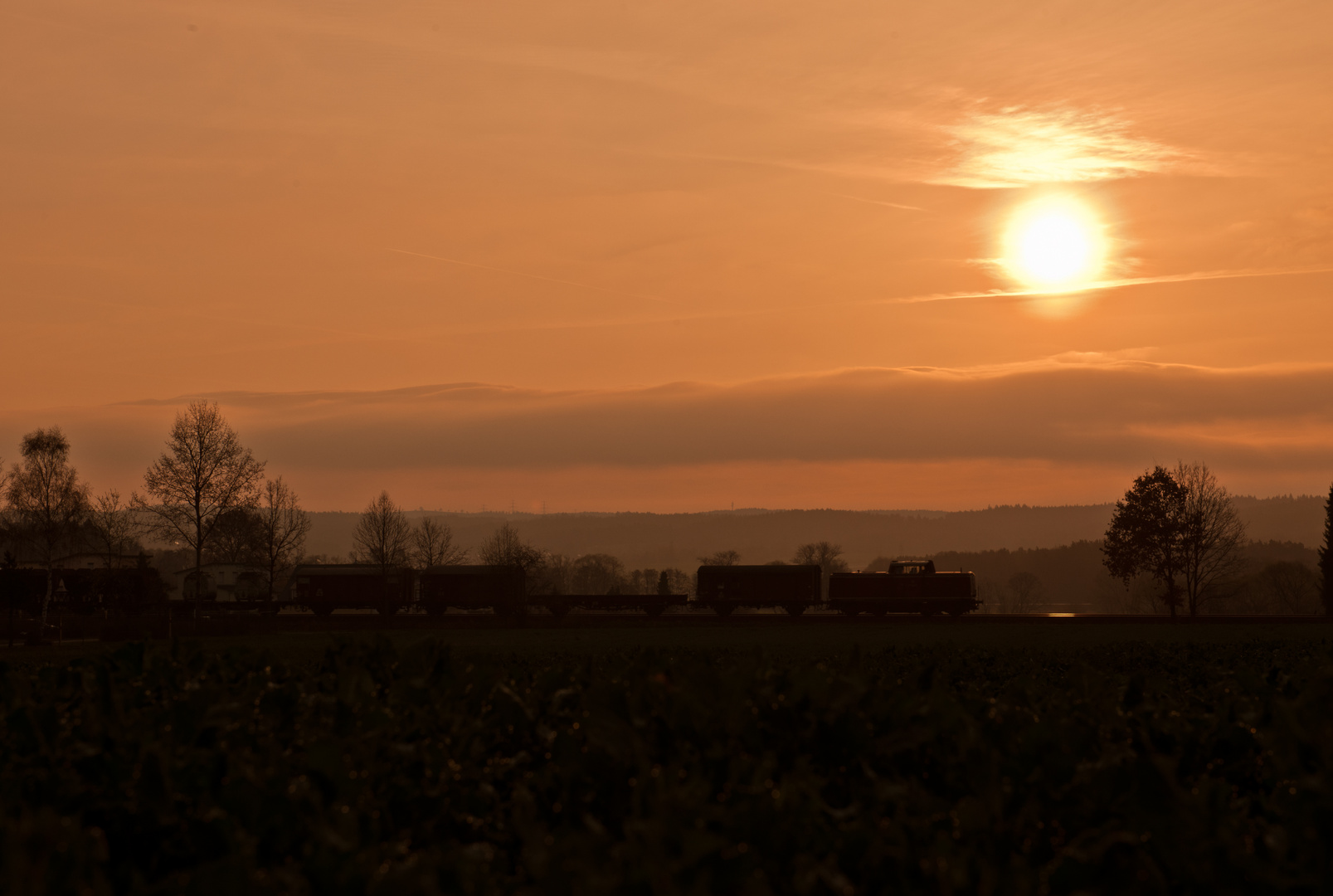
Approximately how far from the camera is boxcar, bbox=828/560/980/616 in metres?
58.4

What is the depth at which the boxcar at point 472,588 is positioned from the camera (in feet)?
212

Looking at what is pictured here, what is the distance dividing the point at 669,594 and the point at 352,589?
761 inches

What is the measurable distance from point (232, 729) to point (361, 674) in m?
0.62

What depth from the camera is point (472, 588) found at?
65375mm

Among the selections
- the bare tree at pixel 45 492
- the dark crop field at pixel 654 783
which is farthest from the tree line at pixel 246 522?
the dark crop field at pixel 654 783

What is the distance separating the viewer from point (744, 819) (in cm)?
344

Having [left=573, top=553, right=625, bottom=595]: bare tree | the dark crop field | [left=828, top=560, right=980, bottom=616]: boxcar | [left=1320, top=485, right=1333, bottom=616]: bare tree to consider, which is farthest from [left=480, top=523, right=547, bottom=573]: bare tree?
the dark crop field

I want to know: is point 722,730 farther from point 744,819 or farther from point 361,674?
point 361,674

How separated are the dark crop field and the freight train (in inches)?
1939

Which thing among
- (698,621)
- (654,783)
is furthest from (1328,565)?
(654,783)

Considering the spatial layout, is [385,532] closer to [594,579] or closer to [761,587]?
[761,587]

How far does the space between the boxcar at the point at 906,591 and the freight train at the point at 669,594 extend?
0.14ft

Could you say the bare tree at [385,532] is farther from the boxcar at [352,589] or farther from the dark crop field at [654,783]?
the dark crop field at [654,783]

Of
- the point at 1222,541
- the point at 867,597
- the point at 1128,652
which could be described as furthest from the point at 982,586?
the point at 1128,652
